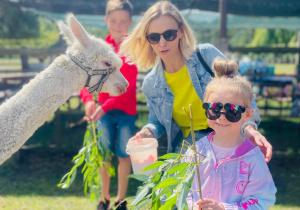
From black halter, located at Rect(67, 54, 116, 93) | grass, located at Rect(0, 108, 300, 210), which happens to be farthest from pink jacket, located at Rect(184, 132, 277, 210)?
grass, located at Rect(0, 108, 300, 210)

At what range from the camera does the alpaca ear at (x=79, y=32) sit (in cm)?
192

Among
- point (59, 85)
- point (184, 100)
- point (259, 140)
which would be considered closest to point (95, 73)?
point (59, 85)

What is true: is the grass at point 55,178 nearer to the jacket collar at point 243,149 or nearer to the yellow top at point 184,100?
the yellow top at point 184,100

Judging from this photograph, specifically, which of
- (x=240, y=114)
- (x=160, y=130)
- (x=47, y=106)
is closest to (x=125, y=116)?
(x=160, y=130)

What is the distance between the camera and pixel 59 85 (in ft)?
6.20

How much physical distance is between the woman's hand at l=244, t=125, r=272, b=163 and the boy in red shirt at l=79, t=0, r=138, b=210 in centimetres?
129

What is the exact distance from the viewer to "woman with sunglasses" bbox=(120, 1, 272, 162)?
189 cm

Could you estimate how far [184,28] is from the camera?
194 centimetres

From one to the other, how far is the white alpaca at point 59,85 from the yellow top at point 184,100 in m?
0.37

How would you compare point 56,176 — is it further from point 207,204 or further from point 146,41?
point 207,204

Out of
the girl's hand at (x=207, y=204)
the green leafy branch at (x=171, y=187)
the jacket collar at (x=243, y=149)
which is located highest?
the jacket collar at (x=243, y=149)

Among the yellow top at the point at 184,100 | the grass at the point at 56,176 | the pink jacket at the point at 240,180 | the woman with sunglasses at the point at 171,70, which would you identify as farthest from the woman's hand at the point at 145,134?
the grass at the point at 56,176

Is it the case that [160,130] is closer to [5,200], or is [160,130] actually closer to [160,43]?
[160,43]

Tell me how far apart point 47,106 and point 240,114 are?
1082mm
